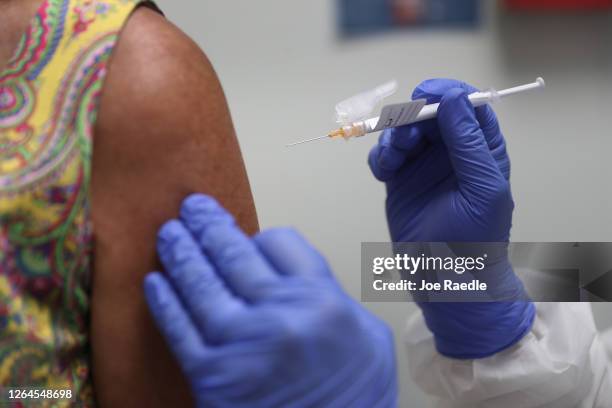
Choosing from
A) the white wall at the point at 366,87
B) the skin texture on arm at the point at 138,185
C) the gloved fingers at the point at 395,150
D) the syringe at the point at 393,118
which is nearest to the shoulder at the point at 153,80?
the skin texture on arm at the point at 138,185

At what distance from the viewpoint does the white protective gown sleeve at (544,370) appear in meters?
1.12

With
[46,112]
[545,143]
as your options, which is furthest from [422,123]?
[46,112]

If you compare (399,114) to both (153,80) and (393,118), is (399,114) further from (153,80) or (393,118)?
(153,80)

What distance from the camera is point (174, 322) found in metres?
0.67

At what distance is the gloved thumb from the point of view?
1.03m

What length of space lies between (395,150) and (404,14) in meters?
0.54

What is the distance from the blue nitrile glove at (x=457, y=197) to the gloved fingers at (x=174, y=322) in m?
0.61

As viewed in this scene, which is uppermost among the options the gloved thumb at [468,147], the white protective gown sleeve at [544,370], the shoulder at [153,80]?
the shoulder at [153,80]

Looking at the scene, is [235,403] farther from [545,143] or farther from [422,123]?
[545,143]

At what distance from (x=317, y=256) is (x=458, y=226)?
47 cm

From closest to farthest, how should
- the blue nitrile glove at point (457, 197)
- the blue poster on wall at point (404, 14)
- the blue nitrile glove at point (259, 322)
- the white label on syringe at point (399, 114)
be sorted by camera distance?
the blue nitrile glove at point (259, 322) < the white label on syringe at point (399, 114) < the blue nitrile glove at point (457, 197) < the blue poster on wall at point (404, 14)

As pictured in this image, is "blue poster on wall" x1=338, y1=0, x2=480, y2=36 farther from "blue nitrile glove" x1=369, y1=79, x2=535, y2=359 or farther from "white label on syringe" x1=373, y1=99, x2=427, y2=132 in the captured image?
"white label on syringe" x1=373, y1=99, x2=427, y2=132

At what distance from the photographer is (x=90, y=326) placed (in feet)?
2.34

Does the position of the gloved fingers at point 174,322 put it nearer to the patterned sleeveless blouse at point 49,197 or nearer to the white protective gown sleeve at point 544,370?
the patterned sleeveless blouse at point 49,197
